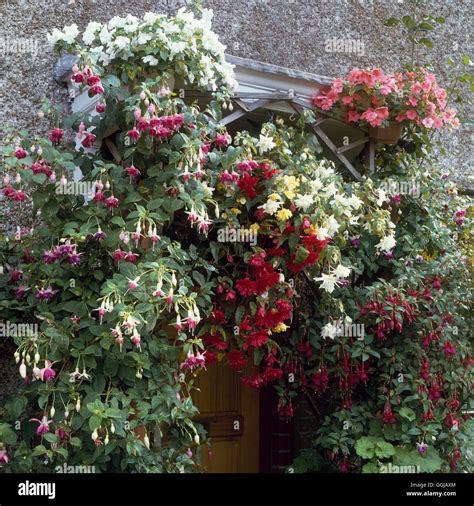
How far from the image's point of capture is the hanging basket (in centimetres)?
505

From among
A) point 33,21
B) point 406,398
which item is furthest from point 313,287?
point 33,21

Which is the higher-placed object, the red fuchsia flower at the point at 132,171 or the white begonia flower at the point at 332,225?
the red fuchsia flower at the point at 132,171

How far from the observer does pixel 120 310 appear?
332 cm

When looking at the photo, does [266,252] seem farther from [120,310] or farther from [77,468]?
[77,468]

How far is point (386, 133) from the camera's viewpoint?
200 inches

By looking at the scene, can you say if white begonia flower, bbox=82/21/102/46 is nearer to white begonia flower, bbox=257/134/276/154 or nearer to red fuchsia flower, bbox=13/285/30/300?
white begonia flower, bbox=257/134/276/154

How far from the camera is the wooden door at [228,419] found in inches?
217

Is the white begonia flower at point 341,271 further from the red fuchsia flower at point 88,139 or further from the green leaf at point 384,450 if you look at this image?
the red fuchsia flower at point 88,139

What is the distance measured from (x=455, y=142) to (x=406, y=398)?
10.4 feet

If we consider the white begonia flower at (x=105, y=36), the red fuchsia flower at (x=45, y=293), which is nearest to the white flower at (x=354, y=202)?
the white begonia flower at (x=105, y=36)

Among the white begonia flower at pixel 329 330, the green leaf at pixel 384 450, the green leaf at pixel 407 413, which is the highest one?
the white begonia flower at pixel 329 330

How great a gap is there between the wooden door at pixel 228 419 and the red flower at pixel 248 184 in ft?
5.91

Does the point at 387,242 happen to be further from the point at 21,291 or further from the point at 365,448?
the point at 21,291

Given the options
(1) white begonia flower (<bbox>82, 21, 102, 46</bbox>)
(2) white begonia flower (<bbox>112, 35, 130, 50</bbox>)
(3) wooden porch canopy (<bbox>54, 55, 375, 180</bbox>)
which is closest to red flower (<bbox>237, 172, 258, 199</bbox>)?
(3) wooden porch canopy (<bbox>54, 55, 375, 180</bbox>)
